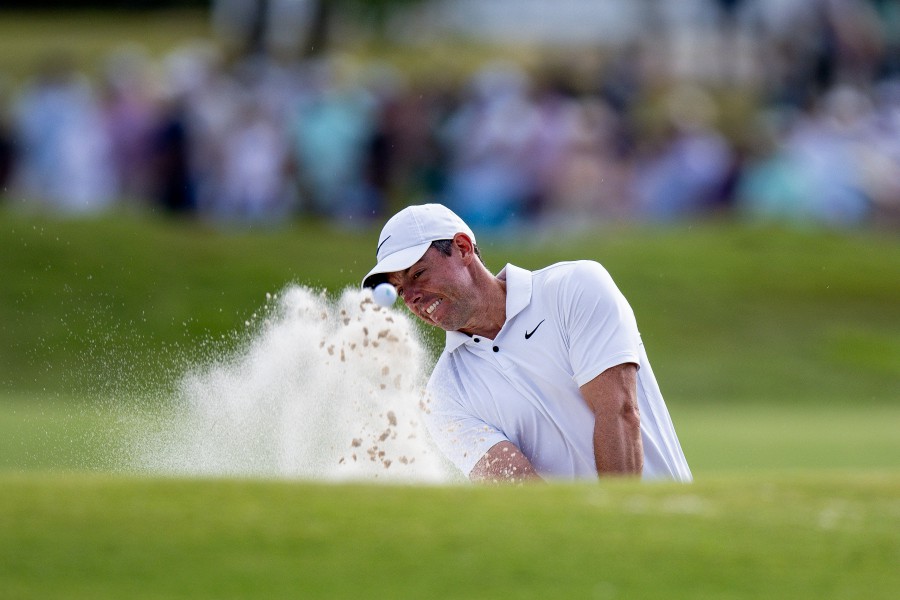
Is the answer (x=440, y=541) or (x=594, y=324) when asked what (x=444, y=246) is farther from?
(x=440, y=541)

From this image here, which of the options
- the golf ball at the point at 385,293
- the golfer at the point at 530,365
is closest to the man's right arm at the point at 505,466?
the golfer at the point at 530,365

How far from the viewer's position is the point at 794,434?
1437 cm

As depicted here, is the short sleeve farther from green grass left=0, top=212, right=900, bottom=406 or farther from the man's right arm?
green grass left=0, top=212, right=900, bottom=406

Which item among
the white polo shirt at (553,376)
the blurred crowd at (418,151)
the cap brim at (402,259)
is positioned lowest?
the white polo shirt at (553,376)

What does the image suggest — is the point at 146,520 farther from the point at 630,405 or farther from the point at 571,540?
the point at 630,405

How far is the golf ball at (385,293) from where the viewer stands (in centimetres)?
598

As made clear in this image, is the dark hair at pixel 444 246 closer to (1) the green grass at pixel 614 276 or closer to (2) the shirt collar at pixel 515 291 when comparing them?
(2) the shirt collar at pixel 515 291

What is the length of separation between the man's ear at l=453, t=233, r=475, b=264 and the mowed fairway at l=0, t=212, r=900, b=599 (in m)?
1.29

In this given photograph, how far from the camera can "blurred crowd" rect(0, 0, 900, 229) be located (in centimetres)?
2002

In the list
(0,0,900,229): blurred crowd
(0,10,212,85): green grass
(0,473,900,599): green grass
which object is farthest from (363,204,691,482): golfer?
(0,10,212,85): green grass

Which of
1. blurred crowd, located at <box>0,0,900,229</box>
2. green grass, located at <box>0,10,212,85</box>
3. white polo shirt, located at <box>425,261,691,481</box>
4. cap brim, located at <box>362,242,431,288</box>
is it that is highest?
green grass, located at <box>0,10,212,85</box>

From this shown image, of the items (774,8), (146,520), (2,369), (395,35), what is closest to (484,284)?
(146,520)

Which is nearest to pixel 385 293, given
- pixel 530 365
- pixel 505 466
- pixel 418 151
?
pixel 530 365

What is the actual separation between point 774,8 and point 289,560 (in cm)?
2798
